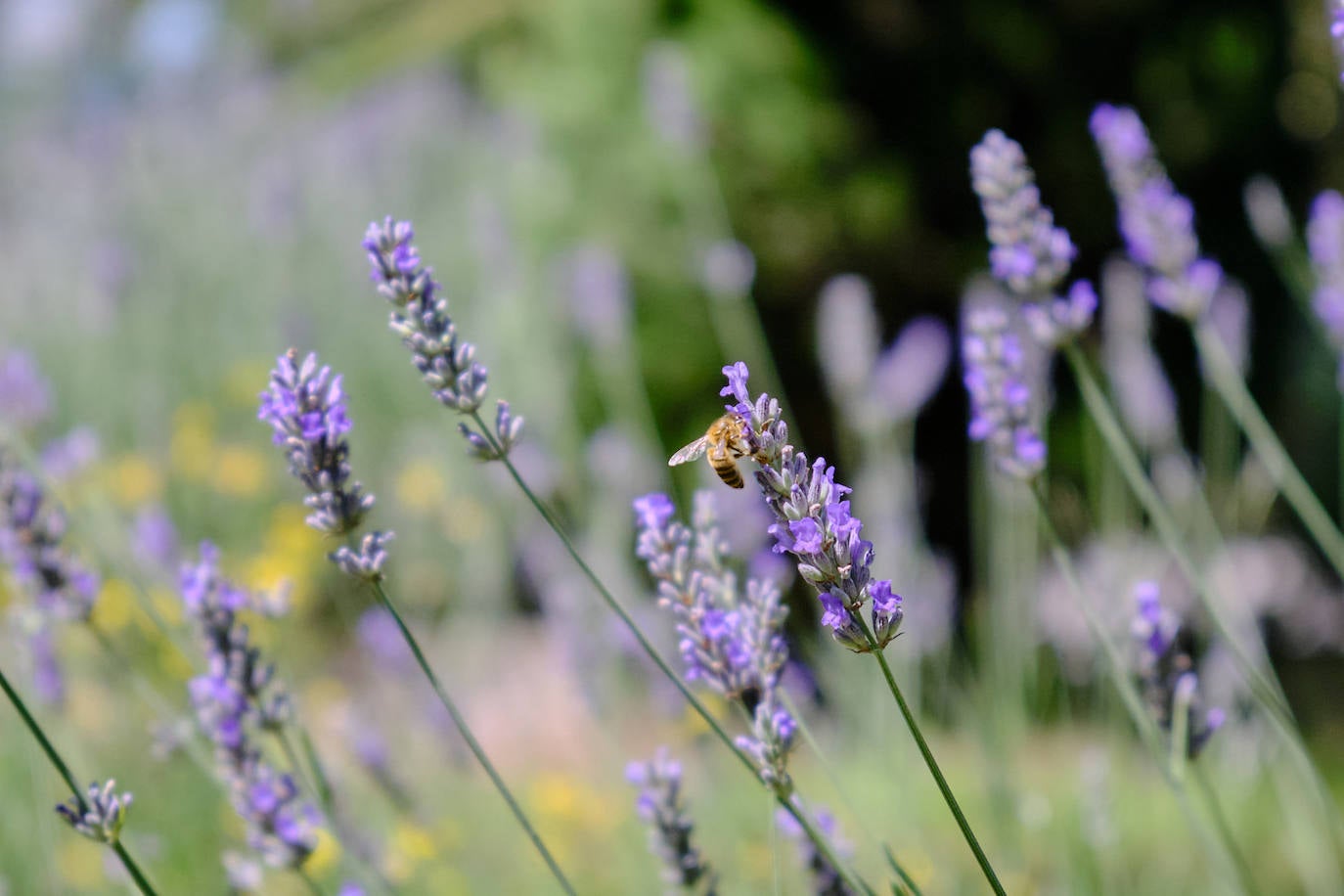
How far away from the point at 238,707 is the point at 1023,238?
130 centimetres

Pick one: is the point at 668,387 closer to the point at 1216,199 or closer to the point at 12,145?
the point at 1216,199

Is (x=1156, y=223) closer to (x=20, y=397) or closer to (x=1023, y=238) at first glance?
(x=1023, y=238)

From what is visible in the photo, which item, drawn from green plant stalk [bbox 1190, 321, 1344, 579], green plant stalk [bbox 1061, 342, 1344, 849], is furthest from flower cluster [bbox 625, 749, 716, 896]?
green plant stalk [bbox 1190, 321, 1344, 579]

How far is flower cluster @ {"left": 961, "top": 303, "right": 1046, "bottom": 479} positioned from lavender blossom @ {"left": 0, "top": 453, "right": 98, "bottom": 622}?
132cm

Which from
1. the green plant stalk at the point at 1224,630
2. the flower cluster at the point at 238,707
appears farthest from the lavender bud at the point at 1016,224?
the flower cluster at the point at 238,707

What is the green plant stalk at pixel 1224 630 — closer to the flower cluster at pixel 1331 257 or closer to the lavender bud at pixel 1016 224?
the lavender bud at pixel 1016 224

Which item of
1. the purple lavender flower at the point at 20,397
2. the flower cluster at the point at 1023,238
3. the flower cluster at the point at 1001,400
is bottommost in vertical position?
the flower cluster at the point at 1001,400

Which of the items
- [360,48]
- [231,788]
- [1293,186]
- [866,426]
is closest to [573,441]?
[866,426]

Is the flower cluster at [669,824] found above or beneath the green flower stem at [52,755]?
beneath

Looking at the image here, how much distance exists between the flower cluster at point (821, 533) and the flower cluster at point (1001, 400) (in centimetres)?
55

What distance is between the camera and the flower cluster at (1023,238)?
160 centimetres

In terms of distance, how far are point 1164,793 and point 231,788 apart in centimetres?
341

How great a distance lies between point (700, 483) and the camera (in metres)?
4.47

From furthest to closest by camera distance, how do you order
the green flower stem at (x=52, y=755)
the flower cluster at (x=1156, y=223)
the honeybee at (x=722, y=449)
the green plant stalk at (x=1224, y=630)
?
the flower cluster at (x=1156, y=223) → the green plant stalk at (x=1224, y=630) → the honeybee at (x=722, y=449) → the green flower stem at (x=52, y=755)
